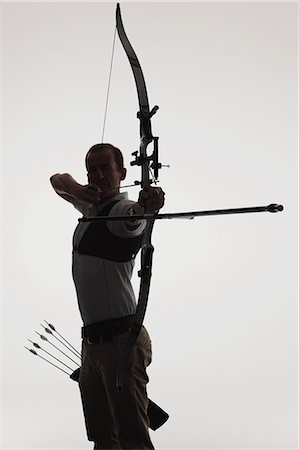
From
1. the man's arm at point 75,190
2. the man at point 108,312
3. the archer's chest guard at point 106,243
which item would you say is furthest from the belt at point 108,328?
the man's arm at point 75,190

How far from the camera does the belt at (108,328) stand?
224 cm

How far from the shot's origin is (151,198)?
2.12 m

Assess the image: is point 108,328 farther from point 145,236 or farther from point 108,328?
point 145,236

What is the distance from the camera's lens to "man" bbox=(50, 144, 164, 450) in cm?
223

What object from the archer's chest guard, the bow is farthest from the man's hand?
the archer's chest guard

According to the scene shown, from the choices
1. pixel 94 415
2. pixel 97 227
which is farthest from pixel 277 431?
pixel 97 227

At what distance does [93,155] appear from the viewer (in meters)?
2.32

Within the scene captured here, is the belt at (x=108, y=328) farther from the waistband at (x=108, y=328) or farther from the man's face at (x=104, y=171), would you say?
the man's face at (x=104, y=171)

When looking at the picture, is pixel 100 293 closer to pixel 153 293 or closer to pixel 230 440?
pixel 230 440

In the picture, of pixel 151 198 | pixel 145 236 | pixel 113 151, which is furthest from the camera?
pixel 113 151

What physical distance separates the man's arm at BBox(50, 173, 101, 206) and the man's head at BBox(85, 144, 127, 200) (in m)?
0.03

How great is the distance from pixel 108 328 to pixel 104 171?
0.38m

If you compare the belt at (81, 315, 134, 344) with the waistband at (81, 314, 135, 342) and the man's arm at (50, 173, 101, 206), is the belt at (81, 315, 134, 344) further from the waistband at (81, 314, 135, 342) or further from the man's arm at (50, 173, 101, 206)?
the man's arm at (50, 173, 101, 206)

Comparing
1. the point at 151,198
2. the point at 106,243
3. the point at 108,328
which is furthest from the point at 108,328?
the point at 151,198
